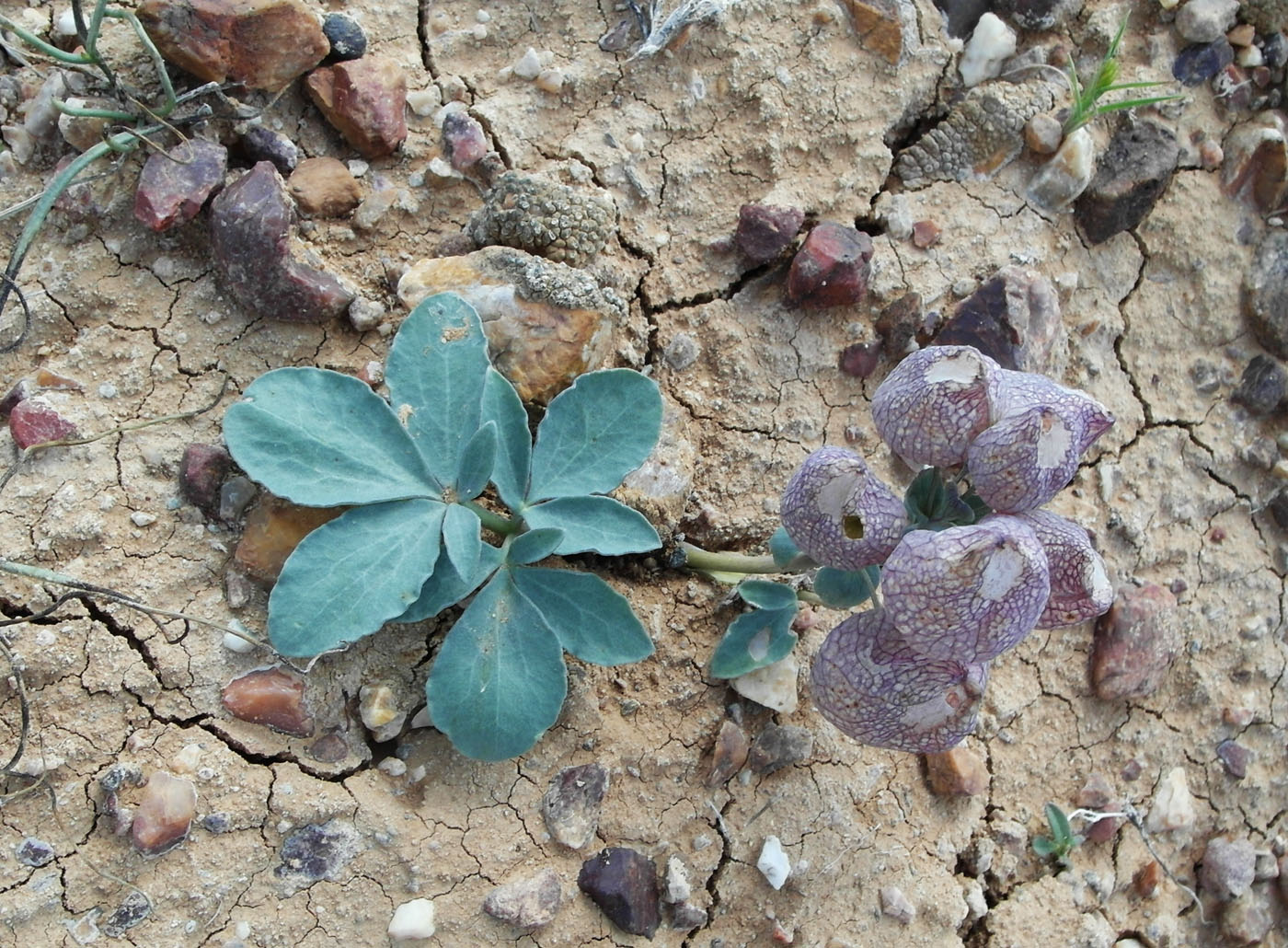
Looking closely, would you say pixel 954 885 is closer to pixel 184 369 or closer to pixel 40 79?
pixel 184 369

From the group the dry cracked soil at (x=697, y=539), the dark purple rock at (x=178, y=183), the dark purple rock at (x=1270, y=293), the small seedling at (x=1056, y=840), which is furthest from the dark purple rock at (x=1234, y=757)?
the dark purple rock at (x=178, y=183)

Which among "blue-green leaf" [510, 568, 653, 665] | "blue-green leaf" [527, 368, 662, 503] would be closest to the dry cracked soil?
"blue-green leaf" [510, 568, 653, 665]

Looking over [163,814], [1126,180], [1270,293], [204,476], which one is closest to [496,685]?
[163,814]

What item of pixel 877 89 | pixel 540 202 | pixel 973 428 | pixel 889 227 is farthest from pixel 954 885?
pixel 877 89

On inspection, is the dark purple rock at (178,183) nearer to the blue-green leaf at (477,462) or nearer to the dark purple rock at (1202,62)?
the blue-green leaf at (477,462)

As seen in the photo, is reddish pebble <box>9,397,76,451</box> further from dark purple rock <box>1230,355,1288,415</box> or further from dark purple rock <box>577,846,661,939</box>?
dark purple rock <box>1230,355,1288,415</box>

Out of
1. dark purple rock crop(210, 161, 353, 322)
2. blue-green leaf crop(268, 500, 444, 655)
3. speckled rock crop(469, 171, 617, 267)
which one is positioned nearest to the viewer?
blue-green leaf crop(268, 500, 444, 655)
